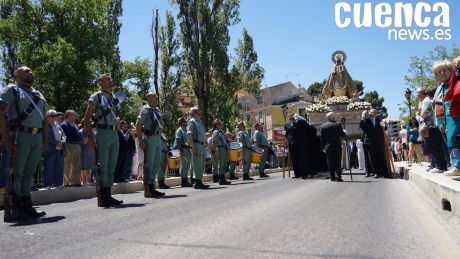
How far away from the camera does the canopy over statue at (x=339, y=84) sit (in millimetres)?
28656

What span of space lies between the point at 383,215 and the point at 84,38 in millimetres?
33346

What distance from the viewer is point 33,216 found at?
574 centimetres

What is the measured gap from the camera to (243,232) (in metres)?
4.36

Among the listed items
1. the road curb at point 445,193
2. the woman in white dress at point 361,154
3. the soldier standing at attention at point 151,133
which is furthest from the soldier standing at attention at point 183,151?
the woman in white dress at point 361,154

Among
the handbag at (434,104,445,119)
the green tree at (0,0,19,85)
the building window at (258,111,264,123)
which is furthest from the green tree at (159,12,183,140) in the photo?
the building window at (258,111,264,123)

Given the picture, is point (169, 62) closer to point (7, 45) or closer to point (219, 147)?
point (7, 45)

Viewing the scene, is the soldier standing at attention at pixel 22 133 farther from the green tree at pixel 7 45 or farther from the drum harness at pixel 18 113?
the green tree at pixel 7 45

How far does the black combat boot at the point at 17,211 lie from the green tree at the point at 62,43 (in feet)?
92.0

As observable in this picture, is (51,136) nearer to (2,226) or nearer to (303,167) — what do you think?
(2,226)

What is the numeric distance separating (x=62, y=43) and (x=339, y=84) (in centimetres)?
1987

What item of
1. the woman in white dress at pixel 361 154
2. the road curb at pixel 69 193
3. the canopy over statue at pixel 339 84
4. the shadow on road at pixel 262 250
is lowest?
the shadow on road at pixel 262 250

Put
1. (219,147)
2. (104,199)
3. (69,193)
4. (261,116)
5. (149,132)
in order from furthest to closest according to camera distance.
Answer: (261,116) → (219,147) → (69,193) → (149,132) → (104,199)

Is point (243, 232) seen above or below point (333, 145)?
below

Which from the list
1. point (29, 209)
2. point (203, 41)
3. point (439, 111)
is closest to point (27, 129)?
point (29, 209)
